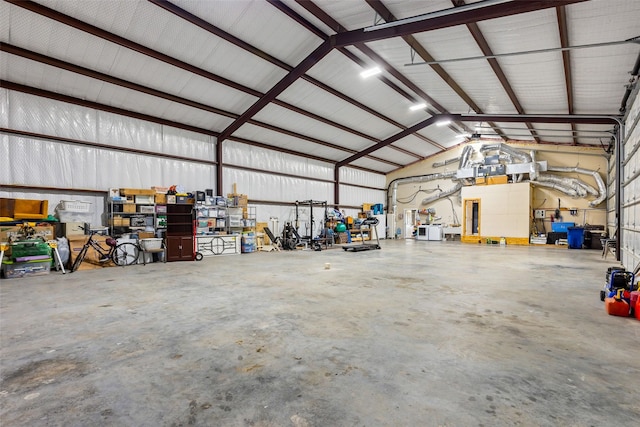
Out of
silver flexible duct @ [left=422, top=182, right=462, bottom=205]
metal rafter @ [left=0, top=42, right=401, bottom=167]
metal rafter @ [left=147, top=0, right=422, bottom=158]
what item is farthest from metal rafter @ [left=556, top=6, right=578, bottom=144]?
metal rafter @ [left=0, top=42, right=401, bottom=167]

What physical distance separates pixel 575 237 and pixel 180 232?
14.0m

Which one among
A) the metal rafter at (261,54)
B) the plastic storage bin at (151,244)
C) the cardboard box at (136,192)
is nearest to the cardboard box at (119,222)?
the cardboard box at (136,192)

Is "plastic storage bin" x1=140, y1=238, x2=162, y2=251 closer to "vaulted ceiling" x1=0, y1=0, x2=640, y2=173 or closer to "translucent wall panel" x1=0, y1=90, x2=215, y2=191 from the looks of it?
"translucent wall panel" x1=0, y1=90, x2=215, y2=191

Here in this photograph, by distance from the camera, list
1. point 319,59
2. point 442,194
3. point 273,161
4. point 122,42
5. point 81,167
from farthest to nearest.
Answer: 1. point 442,194
2. point 273,161
3. point 81,167
4. point 319,59
5. point 122,42

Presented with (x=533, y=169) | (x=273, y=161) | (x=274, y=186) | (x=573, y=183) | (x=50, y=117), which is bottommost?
(x=274, y=186)

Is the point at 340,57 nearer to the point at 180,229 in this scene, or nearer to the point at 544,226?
the point at 180,229

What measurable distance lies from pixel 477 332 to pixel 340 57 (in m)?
7.08

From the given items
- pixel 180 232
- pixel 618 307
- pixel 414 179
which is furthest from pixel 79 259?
pixel 414 179

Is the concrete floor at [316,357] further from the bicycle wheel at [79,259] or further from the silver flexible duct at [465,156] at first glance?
the silver flexible duct at [465,156]

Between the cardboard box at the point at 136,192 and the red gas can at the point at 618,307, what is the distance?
9331mm

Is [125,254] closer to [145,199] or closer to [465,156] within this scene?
[145,199]

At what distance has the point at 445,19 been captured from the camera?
5168 millimetres

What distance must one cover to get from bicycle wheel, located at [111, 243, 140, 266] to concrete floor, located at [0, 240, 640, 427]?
2.62 m

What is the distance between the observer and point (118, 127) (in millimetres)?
8008
